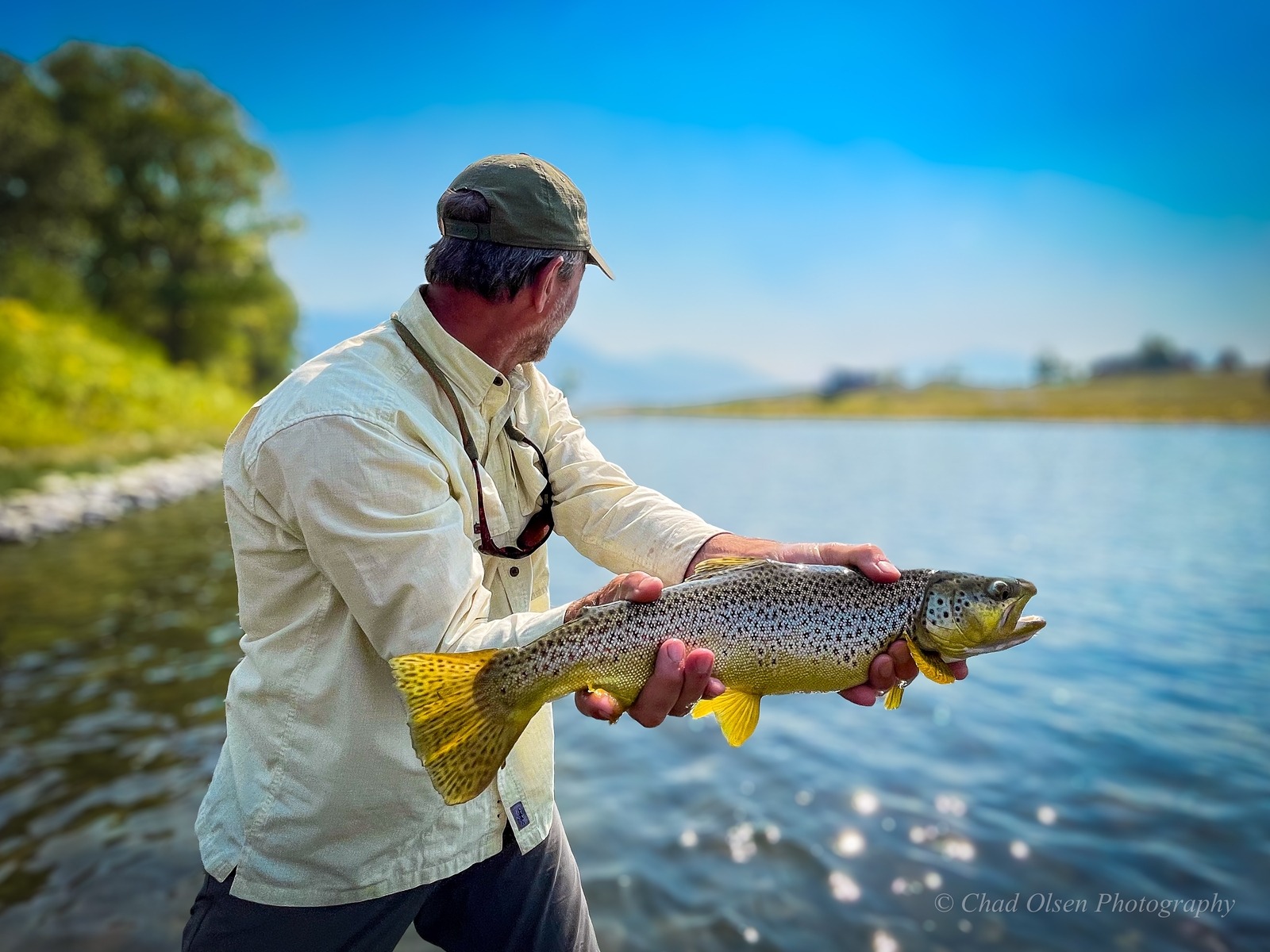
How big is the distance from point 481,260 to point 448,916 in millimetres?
2493

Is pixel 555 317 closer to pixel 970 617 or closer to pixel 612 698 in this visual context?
pixel 612 698

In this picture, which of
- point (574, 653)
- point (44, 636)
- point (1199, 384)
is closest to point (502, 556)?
point (574, 653)

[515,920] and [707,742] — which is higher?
[515,920]

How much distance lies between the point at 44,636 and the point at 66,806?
18.9 ft

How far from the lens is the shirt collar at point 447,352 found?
9.97 ft

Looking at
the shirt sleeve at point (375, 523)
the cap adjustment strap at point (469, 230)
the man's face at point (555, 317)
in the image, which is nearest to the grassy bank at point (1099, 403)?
the man's face at point (555, 317)

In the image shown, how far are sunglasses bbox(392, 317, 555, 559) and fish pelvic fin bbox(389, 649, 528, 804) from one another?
611 millimetres

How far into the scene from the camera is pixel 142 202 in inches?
1989

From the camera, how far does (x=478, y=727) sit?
2.69m

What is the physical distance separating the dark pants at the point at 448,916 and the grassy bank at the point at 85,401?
2191 cm

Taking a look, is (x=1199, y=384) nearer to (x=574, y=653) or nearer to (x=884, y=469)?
(x=884, y=469)

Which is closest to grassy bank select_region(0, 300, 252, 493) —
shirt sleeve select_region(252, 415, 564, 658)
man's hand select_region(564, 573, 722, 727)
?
shirt sleeve select_region(252, 415, 564, 658)

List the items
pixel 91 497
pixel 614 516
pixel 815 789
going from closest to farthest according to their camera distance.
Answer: pixel 614 516 < pixel 815 789 < pixel 91 497

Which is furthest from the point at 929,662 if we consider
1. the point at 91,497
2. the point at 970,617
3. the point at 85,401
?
the point at 85,401
